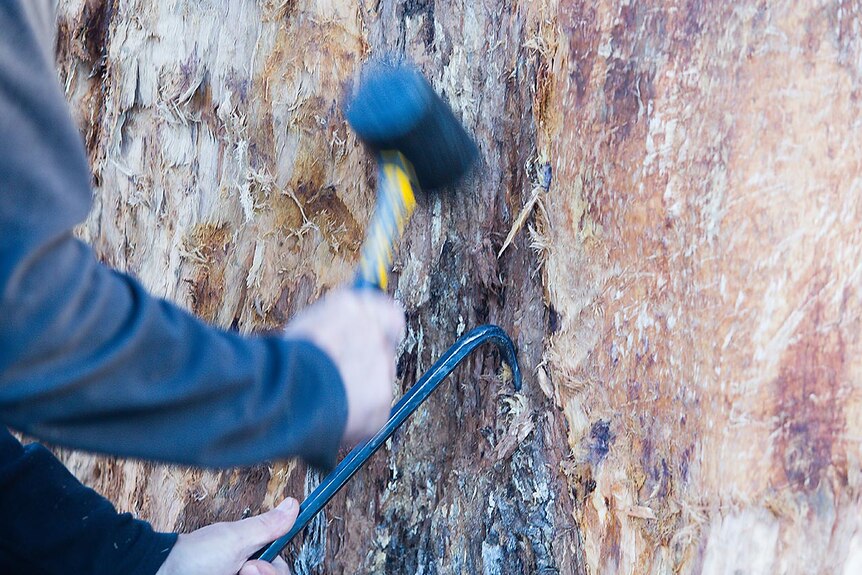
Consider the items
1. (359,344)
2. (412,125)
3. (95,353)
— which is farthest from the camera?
(412,125)

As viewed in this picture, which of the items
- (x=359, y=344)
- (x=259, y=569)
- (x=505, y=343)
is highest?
(x=359, y=344)

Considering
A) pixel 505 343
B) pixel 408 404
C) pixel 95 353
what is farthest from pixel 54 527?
pixel 505 343

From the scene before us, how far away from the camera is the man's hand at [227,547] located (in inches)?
50.4

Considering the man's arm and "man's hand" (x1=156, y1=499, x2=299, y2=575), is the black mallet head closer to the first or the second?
"man's hand" (x1=156, y1=499, x2=299, y2=575)

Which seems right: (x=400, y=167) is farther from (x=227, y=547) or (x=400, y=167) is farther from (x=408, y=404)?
(x=227, y=547)

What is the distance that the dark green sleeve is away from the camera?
620 millimetres

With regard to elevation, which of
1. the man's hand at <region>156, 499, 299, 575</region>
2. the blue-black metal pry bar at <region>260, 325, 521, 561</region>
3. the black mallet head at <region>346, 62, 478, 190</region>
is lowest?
the man's hand at <region>156, 499, 299, 575</region>

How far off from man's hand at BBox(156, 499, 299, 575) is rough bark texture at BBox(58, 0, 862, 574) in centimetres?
27

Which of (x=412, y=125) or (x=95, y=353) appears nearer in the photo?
(x=95, y=353)

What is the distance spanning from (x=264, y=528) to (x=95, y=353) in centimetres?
73

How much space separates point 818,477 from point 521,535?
550 millimetres

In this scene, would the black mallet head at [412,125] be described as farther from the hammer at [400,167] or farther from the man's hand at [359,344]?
the man's hand at [359,344]

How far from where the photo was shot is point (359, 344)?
0.95 m

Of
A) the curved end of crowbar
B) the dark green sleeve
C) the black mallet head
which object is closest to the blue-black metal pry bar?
the curved end of crowbar
